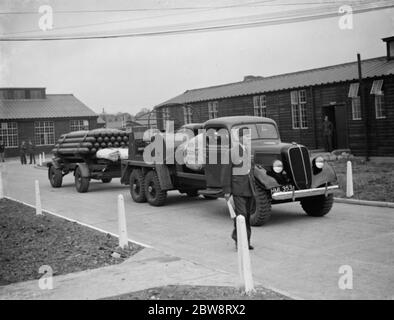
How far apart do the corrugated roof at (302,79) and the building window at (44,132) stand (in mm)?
22081

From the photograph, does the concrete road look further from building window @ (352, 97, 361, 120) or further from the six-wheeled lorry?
building window @ (352, 97, 361, 120)

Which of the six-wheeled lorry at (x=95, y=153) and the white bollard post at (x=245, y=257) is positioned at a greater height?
the six-wheeled lorry at (x=95, y=153)

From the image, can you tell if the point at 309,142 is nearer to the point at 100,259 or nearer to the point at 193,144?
the point at 193,144

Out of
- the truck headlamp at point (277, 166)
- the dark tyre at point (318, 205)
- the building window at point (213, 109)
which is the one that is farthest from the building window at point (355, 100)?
the truck headlamp at point (277, 166)

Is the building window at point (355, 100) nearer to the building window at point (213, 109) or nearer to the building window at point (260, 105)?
the building window at point (260, 105)

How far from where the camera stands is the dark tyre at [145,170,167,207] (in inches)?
538

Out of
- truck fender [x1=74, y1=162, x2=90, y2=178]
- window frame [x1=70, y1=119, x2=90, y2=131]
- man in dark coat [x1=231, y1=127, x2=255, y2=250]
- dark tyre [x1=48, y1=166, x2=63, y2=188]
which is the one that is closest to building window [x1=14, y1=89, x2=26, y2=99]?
window frame [x1=70, y1=119, x2=90, y2=131]

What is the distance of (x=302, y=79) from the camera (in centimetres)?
2842

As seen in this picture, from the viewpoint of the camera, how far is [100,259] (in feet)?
26.4

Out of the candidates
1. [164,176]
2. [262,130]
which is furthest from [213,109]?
[262,130]

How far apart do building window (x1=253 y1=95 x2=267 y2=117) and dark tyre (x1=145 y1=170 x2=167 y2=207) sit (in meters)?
16.5

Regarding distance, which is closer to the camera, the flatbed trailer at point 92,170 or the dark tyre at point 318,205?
the dark tyre at point 318,205

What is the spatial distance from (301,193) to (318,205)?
1.00 meters

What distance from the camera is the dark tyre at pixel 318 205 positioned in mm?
10891
